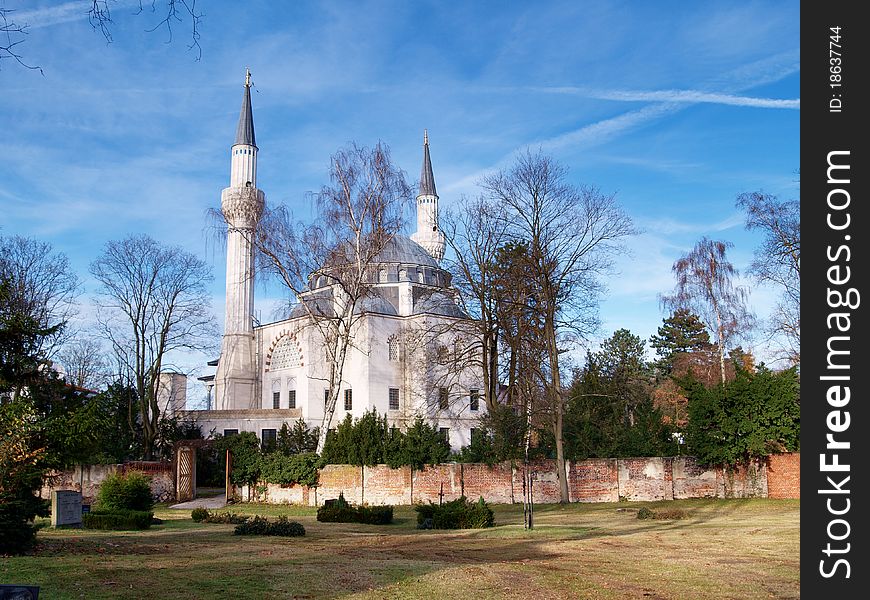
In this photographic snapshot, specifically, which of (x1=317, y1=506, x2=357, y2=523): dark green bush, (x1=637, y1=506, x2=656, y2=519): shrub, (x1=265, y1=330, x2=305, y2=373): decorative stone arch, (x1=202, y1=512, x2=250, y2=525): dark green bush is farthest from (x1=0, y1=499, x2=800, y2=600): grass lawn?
(x1=265, y1=330, x2=305, y2=373): decorative stone arch

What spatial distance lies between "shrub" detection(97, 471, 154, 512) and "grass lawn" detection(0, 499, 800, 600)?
182 centimetres

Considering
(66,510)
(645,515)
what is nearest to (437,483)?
(645,515)

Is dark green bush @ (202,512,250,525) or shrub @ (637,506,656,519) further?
shrub @ (637,506,656,519)

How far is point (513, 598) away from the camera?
9516 millimetres

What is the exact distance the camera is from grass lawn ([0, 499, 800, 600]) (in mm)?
9922

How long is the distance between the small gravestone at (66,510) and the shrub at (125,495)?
4.83 feet

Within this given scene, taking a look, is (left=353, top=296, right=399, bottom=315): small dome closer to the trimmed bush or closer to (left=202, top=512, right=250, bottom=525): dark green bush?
the trimmed bush

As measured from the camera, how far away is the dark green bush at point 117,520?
19172 mm

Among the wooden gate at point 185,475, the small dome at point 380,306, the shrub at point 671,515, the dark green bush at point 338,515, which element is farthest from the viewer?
the small dome at point 380,306

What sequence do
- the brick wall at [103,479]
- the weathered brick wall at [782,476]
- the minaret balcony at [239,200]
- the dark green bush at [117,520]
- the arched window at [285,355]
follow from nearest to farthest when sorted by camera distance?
the dark green bush at [117,520], the weathered brick wall at [782,476], the brick wall at [103,479], the minaret balcony at [239,200], the arched window at [285,355]

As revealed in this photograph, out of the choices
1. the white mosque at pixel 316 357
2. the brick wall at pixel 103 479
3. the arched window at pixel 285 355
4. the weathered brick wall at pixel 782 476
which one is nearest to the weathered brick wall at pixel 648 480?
the weathered brick wall at pixel 782 476

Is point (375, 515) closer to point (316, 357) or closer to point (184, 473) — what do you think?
point (184, 473)

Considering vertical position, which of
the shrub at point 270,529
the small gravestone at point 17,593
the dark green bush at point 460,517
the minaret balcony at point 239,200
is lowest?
the dark green bush at point 460,517

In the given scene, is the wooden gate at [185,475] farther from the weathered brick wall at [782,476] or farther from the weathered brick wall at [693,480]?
the weathered brick wall at [782,476]
